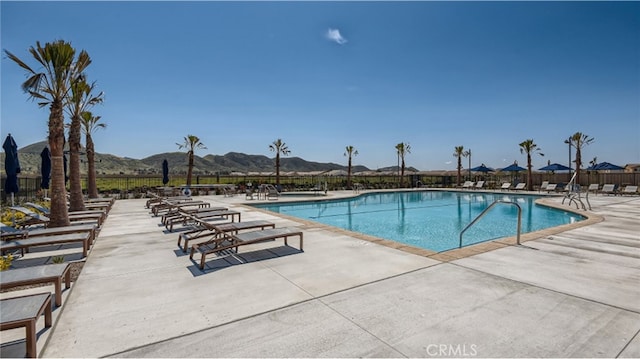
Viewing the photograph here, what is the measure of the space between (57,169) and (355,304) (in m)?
8.09

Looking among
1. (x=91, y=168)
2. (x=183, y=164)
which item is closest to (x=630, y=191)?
(x=91, y=168)

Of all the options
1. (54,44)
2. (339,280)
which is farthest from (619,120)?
(54,44)

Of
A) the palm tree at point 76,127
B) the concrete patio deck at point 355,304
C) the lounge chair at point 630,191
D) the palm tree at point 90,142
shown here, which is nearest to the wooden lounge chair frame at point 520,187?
the lounge chair at point 630,191

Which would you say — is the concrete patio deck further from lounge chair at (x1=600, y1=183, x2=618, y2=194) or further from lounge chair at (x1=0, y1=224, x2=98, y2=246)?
lounge chair at (x1=600, y1=183, x2=618, y2=194)

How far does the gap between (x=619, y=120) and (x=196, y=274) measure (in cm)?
2985

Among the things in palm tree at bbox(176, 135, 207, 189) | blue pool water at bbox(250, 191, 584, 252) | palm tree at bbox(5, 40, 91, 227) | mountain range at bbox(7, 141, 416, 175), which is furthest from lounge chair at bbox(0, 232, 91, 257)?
mountain range at bbox(7, 141, 416, 175)

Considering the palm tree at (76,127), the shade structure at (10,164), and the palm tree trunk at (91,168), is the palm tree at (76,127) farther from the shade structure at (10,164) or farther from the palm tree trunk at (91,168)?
the palm tree trunk at (91,168)

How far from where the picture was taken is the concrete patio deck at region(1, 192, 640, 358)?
2.42 metres

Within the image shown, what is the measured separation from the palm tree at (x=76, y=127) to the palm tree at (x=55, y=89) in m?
2.21

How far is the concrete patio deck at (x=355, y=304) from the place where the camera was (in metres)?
2.42

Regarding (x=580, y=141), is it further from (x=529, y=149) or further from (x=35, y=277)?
(x=35, y=277)

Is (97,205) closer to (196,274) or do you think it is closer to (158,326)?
(196,274)

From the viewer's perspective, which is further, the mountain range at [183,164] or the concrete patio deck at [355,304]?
the mountain range at [183,164]

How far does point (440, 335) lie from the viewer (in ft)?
8.45
